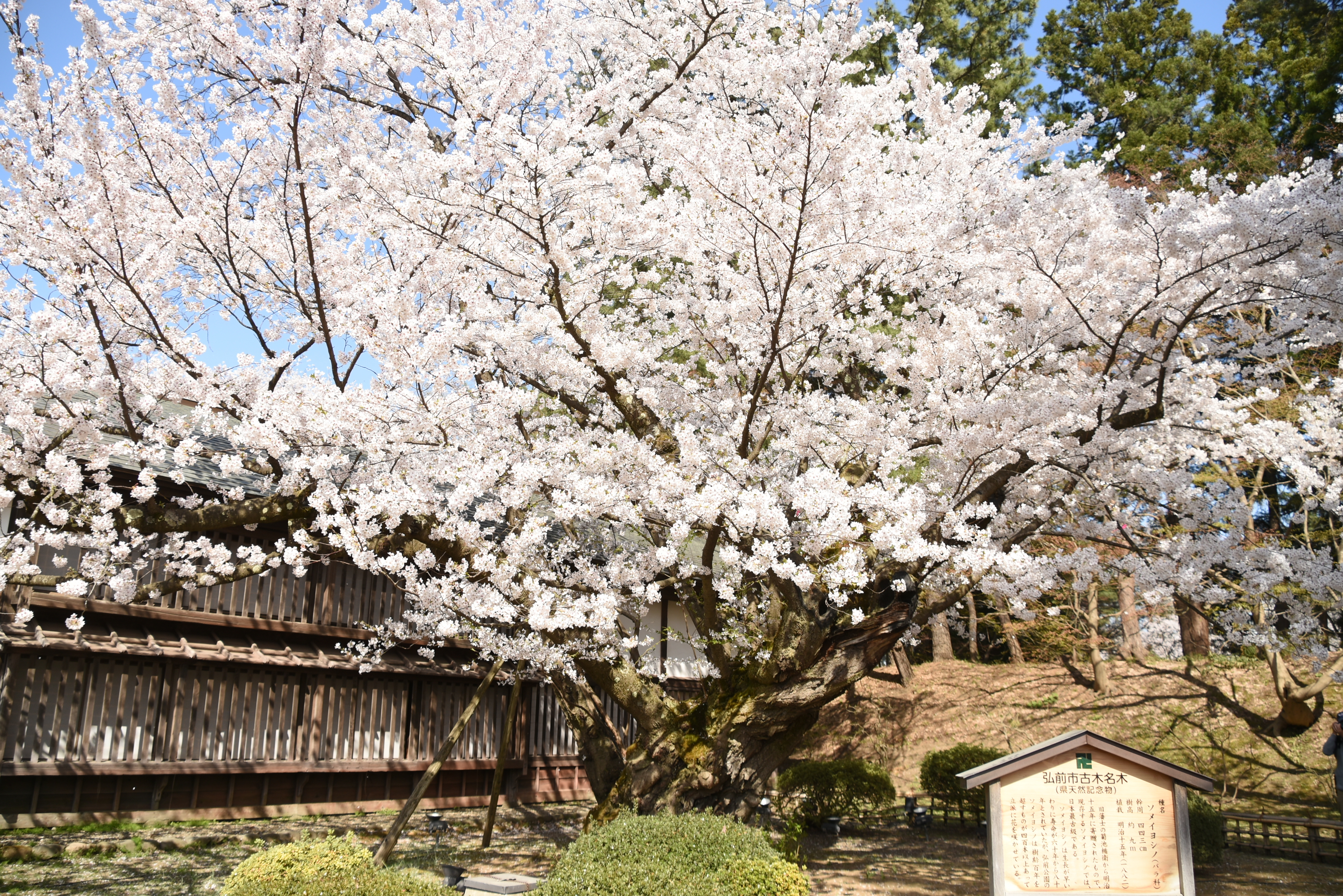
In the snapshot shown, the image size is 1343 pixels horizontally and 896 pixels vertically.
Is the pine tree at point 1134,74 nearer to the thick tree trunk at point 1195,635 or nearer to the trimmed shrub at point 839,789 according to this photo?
the thick tree trunk at point 1195,635

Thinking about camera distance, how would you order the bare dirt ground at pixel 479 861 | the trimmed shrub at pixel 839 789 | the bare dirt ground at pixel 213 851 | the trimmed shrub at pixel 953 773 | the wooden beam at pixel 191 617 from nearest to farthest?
1. the bare dirt ground at pixel 213 851
2. the bare dirt ground at pixel 479 861
3. the wooden beam at pixel 191 617
4. the trimmed shrub at pixel 839 789
5. the trimmed shrub at pixel 953 773

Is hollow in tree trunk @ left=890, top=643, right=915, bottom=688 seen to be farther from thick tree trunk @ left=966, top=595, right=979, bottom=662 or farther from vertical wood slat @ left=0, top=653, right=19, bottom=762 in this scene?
vertical wood slat @ left=0, top=653, right=19, bottom=762

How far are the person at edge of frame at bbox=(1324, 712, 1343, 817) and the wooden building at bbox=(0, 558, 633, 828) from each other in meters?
9.87

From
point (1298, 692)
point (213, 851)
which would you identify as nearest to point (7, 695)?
point (213, 851)

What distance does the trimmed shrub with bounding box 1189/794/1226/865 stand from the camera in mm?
9195

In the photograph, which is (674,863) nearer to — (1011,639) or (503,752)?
(503,752)

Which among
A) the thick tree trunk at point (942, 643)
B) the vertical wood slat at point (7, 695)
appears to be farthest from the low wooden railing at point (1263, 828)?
the vertical wood slat at point (7, 695)

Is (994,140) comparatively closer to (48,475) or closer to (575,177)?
(575,177)

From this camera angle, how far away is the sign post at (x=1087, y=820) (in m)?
5.64

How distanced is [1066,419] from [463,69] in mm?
5551

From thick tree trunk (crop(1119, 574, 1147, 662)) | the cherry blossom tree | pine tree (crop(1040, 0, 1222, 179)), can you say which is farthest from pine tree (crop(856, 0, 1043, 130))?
thick tree trunk (crop(1119, 574, 1147, 662))

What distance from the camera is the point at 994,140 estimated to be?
983 centimetres

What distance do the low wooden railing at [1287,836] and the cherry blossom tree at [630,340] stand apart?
2870 millimetres

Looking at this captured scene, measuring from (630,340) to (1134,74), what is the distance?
17.5 m
